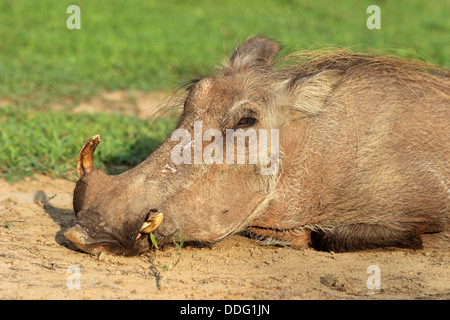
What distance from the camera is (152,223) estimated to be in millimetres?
3371

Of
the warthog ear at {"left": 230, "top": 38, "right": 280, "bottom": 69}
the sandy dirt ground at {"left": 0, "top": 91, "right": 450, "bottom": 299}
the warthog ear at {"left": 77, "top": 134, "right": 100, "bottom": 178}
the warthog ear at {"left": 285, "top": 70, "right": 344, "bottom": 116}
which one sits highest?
the warthog ear at {"left": 230, "top": 38, "right": 280, "bottom": 69}

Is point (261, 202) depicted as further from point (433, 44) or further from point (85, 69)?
point (433, 44)

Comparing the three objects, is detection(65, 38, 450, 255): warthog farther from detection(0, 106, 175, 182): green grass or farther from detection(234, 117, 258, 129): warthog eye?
detection(0, 106, 175, 182): green grass

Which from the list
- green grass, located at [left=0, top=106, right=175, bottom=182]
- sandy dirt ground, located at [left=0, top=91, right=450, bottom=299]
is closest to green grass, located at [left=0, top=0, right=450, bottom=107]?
green grass, located at [left=0, top=106, right=175, bottom=182]

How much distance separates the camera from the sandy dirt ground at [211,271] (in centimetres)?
303

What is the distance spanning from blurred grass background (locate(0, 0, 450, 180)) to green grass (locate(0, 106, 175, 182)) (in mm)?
22

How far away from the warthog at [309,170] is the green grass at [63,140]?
1.26 metres

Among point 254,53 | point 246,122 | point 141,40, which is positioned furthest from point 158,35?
point 246,122

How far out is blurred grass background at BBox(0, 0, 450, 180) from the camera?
291 inches

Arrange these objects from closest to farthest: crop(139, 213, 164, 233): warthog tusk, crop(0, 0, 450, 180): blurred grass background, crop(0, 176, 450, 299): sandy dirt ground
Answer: crop(0, 176, 450, 299): sandy dirt ground
crop(139, 213, 164, 233): warthog tusk
crop(0, 0, 450, 180): blurred grass background

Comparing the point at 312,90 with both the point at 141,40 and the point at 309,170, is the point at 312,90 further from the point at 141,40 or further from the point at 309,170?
the point at 141,40

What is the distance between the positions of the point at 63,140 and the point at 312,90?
9.97 feet

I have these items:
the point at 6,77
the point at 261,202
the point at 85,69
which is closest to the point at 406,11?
Result: the point at 85,69

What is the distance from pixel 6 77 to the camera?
8109mm
